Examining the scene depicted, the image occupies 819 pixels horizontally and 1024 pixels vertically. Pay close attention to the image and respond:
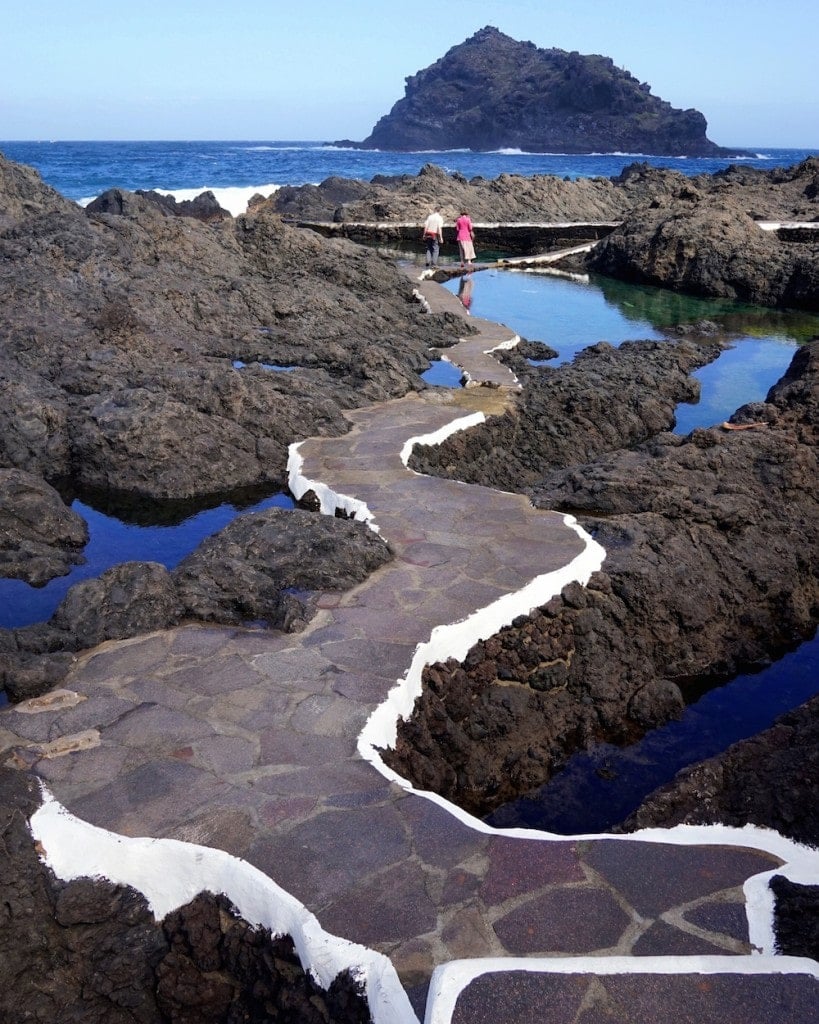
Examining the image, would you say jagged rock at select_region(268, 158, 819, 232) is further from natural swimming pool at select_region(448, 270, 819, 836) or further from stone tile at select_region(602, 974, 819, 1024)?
stone tile at select_region(602, 974, 819, 1024)

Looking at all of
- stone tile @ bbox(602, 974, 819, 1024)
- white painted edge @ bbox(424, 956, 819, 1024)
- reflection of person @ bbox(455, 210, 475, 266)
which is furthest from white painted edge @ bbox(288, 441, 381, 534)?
reflection of person @ bbox(455, 210, 475, 266)

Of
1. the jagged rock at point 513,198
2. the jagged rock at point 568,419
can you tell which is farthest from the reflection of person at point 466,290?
the jagged rock at point 513,198

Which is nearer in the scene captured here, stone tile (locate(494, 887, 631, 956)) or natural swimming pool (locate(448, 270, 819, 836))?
stone tile (locate(494, 887, 631, 956))

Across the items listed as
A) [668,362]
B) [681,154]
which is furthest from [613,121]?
[668,362]

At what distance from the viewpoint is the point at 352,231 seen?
29.6m

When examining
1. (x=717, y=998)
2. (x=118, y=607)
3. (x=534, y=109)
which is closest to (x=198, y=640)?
(x=118, y=607)

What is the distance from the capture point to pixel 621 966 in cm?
291

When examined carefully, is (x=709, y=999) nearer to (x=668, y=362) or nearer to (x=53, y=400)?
(x=53, y=400)

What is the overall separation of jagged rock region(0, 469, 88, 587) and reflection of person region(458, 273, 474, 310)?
11654mm

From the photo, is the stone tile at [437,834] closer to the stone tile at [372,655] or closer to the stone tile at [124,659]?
the stone tile at [372,655]

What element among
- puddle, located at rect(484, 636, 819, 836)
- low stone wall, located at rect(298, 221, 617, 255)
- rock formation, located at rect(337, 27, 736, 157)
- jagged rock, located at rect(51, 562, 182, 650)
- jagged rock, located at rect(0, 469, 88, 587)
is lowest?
puddle, located at rect(484, 636, 819, 836)

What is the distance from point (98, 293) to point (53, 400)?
3.15 metres

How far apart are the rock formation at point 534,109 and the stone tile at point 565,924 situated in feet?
479

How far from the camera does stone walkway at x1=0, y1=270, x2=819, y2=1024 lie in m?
2.86
